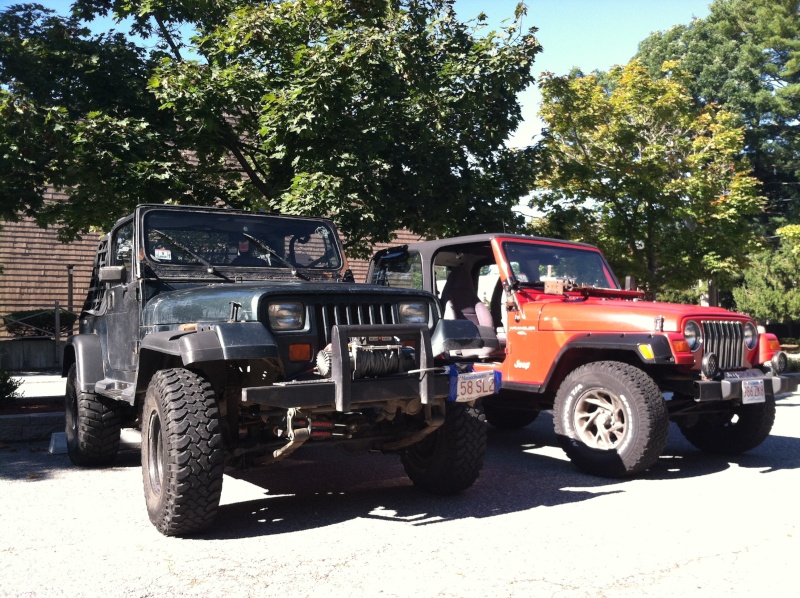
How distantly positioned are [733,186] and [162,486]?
14.2 m

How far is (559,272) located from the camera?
8023mm

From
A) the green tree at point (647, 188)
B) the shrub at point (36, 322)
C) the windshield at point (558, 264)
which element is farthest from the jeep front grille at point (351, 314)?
the shrub at point (36, 322)

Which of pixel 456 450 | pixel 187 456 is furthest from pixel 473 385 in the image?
pixel 187 456

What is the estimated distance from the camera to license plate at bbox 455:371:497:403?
4.98m

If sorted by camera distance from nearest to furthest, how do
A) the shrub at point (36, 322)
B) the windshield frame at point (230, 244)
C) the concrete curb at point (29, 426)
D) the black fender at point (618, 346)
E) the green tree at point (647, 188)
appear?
the windshield frame at point (230, 244), the black fender at point (618, 346), the concrete curb at point (29, 426), the green tree at point (647, 188), the shrub at point (36, 322)

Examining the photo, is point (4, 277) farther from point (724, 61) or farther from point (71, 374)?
point (724, 61)

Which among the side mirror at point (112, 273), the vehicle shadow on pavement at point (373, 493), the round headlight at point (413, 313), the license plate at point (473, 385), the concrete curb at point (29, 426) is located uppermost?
the side mirror at point (112, 273)

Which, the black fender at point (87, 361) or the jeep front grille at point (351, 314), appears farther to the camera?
the black fender at point (87, 361)

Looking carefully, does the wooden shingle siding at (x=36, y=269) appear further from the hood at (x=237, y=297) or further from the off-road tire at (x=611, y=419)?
the off-road tire at (x=611, y=419)

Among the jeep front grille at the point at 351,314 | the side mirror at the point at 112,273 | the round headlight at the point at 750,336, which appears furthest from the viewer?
the round headlight at the point at 750,336

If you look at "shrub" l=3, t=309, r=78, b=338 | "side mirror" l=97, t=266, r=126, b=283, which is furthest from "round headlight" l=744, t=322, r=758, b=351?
"shrub" l=3, t=309, r=78, b=338

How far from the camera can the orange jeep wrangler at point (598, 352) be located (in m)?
6.33

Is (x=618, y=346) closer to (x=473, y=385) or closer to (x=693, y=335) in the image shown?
(x=693, y=335)

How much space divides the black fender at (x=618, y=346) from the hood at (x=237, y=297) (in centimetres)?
199
